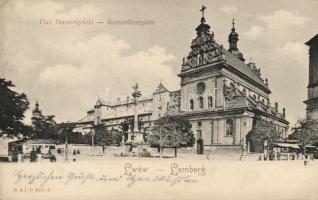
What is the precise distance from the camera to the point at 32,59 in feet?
13.9

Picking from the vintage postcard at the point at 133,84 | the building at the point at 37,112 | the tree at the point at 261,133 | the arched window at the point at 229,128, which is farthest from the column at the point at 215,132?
the building at the point at 37,112

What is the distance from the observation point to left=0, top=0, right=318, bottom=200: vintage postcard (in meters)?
4.12

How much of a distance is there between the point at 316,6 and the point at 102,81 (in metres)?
2.72

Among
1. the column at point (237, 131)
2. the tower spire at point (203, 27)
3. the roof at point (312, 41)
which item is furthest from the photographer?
the column at point (237, 131)

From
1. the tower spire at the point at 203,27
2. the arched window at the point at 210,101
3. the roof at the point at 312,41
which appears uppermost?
the tower spire at the point at 203,27

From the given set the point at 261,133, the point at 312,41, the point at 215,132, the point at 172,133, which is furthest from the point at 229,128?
the point at 312,41

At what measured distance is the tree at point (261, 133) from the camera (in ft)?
16.6

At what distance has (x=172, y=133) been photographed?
6.52 metres

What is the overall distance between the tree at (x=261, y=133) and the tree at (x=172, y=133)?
98 centimetres

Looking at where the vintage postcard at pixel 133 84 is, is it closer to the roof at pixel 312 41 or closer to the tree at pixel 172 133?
the roof at pixel 312 41

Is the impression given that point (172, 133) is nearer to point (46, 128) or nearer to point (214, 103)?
point (214, 103)

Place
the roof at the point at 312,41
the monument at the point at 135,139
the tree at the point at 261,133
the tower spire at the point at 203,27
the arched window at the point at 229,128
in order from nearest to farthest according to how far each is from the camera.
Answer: the tower spire at the point at 203,27, the roof at the point at 312,41, the monument at the point at 135,139, the tree at the point at 261,133, the arched window at the point at 229,128

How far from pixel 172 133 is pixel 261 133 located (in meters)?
1.64

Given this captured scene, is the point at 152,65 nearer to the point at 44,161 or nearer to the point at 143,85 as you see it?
the point at 143,85
